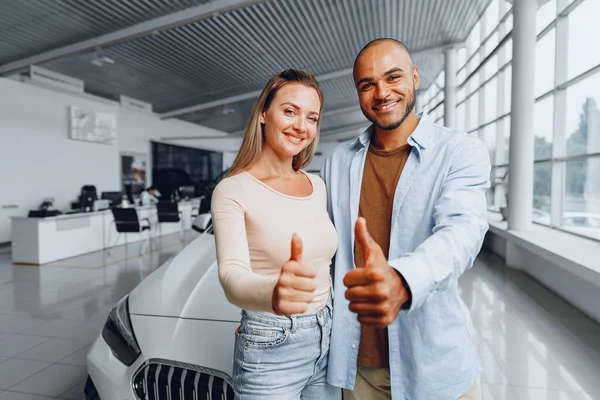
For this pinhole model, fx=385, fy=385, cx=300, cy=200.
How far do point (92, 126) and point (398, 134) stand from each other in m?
10.3

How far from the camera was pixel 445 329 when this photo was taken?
926 mm

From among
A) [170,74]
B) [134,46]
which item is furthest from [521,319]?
[170,74]

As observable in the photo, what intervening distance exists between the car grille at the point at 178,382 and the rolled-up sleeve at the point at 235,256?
580 millimetres

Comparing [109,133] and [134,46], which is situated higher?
[134,46]

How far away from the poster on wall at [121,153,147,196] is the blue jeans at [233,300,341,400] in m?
11.0

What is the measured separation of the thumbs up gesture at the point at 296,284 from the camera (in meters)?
0.61

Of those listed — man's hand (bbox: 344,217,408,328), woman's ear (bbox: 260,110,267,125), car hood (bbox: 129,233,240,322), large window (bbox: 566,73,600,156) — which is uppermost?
large window (bbox: 566,73,600,156)

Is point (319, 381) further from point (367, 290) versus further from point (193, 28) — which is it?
point (193, 28)

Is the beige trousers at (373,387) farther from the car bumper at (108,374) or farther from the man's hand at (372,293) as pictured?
the car bumper at (108,374)

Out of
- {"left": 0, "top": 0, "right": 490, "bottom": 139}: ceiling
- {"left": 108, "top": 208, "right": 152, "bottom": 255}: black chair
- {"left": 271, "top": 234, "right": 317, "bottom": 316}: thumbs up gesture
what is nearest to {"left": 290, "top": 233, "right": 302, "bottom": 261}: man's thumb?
{"left": 271, "top": 234, "right": 317, "bottom": 316}: thumbs up gesture

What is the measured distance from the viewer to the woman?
0.81 meters

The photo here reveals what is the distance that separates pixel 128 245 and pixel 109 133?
4.14 metres

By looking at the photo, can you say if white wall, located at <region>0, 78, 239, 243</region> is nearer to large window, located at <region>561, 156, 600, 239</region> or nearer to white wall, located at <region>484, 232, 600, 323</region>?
white wall, located at <region>484, 232, 600, 323</region>

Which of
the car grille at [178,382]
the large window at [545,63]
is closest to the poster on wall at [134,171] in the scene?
the large window at [545,63]
